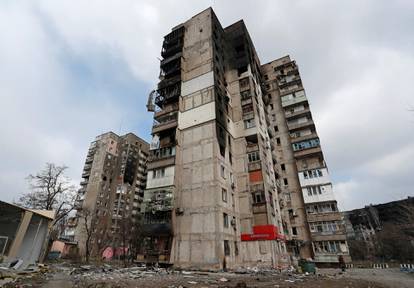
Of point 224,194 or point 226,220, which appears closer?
point 226,220

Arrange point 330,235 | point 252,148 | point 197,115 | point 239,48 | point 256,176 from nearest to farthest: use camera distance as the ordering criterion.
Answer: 1. point 256,176
2. point 197,115
3. point 252,148
4. point 330,235
5. point 239,48

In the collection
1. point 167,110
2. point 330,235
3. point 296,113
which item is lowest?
point 330,235

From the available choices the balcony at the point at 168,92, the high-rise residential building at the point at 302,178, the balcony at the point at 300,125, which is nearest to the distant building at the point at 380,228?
the high-rise residential building at the point at 302,178

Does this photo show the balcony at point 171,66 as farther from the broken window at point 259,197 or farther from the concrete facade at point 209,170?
the broken window at point 259,197

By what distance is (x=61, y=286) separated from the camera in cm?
1163

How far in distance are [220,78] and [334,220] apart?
1087 inches

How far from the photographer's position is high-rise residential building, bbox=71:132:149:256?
58.4m

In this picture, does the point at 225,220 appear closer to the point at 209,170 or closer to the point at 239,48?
the point at 209,170

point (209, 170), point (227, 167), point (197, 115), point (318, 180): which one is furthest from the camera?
point (318, 180)

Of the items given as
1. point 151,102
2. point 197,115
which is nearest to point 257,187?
point 197,115

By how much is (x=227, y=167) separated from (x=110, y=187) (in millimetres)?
52890

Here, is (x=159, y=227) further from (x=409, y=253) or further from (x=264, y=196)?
(x=409, y=253)

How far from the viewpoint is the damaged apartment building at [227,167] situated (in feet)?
80.3

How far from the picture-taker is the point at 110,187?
227 ft
